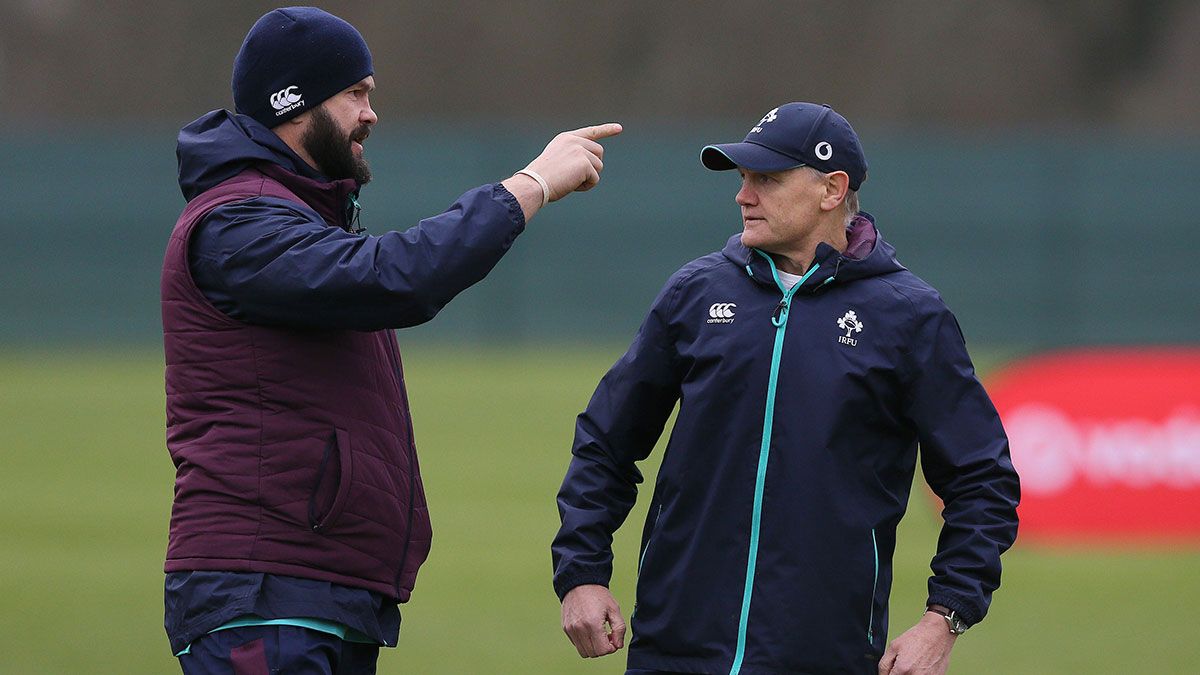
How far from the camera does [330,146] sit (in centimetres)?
377

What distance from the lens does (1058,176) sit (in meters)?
19.4

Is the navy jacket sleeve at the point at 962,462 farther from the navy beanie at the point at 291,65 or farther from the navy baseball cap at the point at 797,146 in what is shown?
the navy beanie at the point at 291,65

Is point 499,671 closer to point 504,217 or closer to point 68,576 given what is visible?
point 68,576

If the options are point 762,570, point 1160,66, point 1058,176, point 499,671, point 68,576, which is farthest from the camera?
point 1160,66

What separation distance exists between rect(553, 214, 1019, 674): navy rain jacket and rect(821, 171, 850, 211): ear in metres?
0.14

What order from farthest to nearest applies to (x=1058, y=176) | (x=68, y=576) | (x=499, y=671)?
(x=1058, y=176) → (x=68, y=576) → (x=499, y=671)

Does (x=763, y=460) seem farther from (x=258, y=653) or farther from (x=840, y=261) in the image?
(x=258, y=653)

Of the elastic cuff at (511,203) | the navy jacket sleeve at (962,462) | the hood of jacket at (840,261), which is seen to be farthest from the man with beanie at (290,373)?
the navy jacket sleeve at (962,462)

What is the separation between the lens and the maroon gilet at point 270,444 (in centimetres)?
345

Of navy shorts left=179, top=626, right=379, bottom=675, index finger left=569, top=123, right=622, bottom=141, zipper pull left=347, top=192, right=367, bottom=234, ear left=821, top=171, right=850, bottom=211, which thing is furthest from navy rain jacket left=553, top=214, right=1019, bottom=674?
zipper pull left=347, top=192, right=367, bottom=234

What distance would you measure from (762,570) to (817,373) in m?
0.46

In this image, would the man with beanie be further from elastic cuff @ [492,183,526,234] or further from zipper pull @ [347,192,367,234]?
zipper pull @ [347,192,367,234]

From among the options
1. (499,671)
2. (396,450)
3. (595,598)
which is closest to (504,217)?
(396,450)

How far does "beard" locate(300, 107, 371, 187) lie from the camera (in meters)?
3.75
